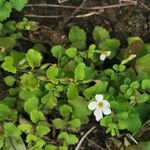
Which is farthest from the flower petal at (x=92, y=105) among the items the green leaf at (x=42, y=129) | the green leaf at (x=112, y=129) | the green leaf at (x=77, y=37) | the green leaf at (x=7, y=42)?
the green leaf at (x=7, y=42)

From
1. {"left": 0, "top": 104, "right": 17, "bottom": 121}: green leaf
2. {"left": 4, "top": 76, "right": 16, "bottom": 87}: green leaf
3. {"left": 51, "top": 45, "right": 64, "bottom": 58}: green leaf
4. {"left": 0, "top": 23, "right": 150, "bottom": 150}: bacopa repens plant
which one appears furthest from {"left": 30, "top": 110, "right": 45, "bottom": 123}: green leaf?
{"left": 51, "top": 45, "right": 64, "bottom": 58}: green leaf

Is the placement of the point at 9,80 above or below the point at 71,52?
below

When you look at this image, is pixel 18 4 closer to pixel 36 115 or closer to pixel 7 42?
pixel 7 42

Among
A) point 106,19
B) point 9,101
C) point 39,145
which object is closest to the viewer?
point 39,145

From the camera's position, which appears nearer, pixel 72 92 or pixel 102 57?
pixel 72 92

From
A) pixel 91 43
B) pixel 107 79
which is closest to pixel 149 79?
pixel 107 79

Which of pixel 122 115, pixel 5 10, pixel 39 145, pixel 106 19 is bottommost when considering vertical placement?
pixel 39 145

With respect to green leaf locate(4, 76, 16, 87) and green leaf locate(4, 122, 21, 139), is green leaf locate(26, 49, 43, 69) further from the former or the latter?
green leaf locate(4, 122, 21, 139)

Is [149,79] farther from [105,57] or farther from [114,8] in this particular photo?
[114,8]

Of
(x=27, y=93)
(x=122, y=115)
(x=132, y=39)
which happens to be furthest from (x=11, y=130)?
(x=132, y=39)
